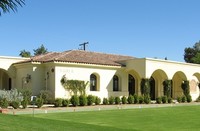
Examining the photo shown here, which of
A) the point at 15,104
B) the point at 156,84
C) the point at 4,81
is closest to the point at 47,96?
the point at 15,104

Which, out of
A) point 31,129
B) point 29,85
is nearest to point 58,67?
point 29,85

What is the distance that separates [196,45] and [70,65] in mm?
64772

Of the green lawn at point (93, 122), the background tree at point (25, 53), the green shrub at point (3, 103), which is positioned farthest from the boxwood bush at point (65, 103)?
the background tree at point (25, 53)

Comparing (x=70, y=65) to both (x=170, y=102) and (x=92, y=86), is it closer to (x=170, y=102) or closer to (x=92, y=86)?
(x=92, y=86)

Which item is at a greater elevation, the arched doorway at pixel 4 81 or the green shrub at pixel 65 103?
the arched doorway at pixel 4 81

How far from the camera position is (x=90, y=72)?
120 feet

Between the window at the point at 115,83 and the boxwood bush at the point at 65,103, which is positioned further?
the window at the point at 115,83

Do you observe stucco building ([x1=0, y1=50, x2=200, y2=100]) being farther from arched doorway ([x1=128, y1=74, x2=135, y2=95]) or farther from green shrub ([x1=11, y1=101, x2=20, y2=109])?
green shrub ([x1=11, y1=101, x2=20, y2=109])

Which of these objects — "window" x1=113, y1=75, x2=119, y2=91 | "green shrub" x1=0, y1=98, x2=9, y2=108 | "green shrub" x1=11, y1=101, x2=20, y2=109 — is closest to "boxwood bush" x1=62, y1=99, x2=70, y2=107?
"green shrub" x1=11, y1=101, x2=20, y2=109

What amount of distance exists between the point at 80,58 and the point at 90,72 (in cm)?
186

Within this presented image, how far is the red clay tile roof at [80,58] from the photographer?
1385 inches

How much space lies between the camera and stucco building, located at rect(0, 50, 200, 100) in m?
34.4

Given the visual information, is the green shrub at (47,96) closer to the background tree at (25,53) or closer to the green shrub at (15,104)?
the green shrub at (15,104)

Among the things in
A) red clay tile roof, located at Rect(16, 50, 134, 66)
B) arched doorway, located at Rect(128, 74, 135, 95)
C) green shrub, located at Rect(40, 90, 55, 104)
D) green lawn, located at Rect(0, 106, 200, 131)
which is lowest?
green lawn, located at Rect(0, 106, 200, 131)
